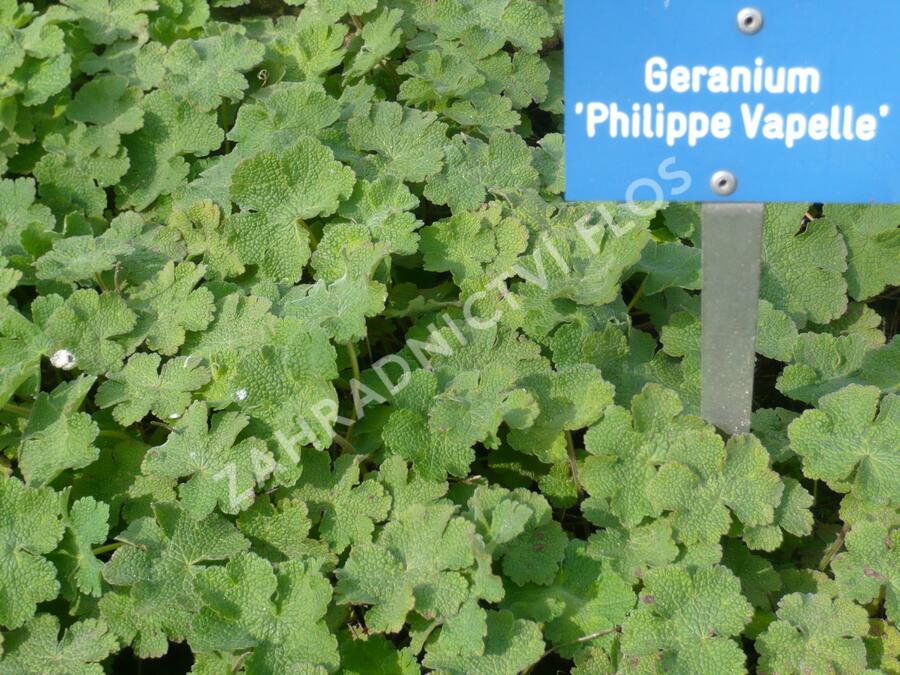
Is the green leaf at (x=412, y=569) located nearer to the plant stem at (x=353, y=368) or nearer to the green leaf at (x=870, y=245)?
the plant stem at (x=353, y=368)

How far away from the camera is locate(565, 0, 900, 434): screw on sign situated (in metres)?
1.66

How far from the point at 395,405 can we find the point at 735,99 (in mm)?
933

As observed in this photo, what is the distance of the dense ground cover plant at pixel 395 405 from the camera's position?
1847 millimetres

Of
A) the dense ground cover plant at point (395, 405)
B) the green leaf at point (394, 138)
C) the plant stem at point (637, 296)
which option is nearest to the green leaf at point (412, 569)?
the dense ground cover plant at point (395, 405)

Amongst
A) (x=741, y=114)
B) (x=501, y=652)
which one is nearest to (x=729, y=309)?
(x=741, y=114)

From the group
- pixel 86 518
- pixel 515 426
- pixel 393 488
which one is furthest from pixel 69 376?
pixel 515 426

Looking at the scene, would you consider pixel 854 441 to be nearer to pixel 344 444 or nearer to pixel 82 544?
pixel 344 444

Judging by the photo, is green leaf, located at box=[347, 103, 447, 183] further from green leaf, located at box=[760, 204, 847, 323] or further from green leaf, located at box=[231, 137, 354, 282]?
green leaf, located at box=[760, 204, 847, 323]

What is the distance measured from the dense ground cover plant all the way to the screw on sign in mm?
477

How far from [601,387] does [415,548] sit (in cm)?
51

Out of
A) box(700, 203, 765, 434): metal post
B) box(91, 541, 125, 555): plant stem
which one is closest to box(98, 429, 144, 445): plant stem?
box(91, 541, 125, 555): plant stem

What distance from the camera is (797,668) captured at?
182cm

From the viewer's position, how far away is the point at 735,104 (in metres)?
1.70

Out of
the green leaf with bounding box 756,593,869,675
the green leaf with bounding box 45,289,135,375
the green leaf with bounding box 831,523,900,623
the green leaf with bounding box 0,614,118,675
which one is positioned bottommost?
the green leaf with bounding box 756,593,869,675
